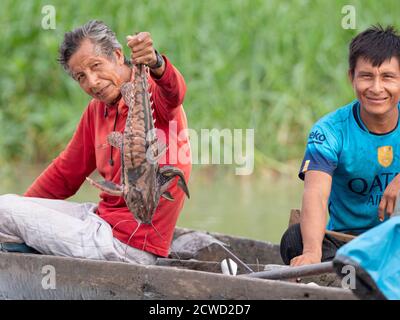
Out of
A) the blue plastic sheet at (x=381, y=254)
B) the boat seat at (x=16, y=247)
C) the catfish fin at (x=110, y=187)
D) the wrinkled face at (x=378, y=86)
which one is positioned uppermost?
the wrinkled face at (x=378, y=86)

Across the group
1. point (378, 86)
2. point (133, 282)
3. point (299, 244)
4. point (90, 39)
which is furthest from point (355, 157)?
point (90, 39)

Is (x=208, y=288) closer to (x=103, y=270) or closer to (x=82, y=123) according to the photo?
(x=103, y=270)

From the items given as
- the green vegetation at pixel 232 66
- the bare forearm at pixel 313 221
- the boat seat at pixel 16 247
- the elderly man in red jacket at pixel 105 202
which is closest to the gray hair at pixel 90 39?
the elderly man in red jacket at pixel 105 202

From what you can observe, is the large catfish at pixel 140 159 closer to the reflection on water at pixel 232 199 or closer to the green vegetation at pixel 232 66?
the reflection on water at pixel 232 199

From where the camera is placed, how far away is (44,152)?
9398 mm

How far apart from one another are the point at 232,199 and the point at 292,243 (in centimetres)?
391

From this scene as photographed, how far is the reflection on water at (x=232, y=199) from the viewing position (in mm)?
7637

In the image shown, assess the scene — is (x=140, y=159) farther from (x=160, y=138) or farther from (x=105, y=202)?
(x=105, y=202)

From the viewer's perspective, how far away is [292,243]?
15.1ft

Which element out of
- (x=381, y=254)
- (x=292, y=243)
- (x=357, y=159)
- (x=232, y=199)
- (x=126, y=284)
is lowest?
(x=232, y=199)

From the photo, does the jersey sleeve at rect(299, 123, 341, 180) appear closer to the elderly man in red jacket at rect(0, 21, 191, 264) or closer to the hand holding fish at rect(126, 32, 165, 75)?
the elderly man in red jacket at rect(0, 21, 191, 264)

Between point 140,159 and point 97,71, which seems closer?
point 140,159

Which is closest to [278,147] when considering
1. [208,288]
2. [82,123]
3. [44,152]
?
[44,152]
